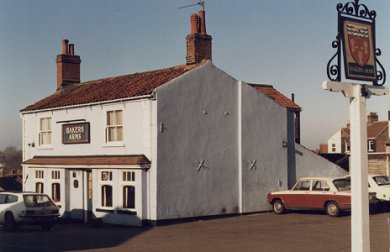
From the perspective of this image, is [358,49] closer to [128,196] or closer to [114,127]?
[128,196]

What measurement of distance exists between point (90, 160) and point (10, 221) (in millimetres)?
4580

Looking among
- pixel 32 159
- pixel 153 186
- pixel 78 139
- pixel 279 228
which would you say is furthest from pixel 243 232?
pixel 32 159

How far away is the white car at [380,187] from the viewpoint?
2552cm

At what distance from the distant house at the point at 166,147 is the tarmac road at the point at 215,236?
4.30 feet

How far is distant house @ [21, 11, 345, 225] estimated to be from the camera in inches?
942

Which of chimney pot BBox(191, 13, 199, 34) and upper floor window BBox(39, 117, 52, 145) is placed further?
upper floor window BBox(39, 117, 52, 145)

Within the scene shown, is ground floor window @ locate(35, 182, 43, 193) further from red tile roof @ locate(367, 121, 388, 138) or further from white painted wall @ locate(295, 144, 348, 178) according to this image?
red tile roof @ locate(367, 121, 388, 138)

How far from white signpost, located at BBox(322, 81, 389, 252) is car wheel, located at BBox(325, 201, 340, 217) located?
15.3 meters

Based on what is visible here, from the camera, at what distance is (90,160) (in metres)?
25.9

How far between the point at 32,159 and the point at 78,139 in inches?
151

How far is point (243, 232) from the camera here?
20562 mm

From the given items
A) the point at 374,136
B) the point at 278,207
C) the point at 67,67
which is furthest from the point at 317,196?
the point at 374,136

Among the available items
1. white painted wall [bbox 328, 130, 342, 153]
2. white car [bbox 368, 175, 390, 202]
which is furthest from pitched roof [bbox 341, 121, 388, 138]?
white car [bbox 368, 175, 390, 202]

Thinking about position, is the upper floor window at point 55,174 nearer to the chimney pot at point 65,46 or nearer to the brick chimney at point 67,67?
the brick chimney at point 67,67
